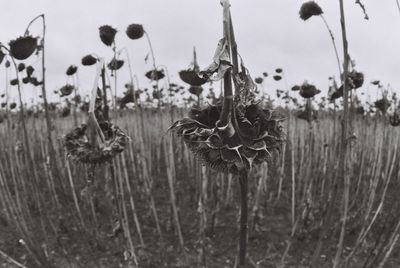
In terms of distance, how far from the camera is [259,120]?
79 cm

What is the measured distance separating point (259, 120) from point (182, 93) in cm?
516

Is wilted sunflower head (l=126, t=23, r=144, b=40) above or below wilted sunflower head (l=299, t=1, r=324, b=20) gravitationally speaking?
above

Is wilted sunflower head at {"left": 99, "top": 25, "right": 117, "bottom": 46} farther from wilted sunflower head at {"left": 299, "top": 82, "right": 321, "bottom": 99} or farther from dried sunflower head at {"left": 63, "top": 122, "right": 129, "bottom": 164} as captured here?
wilted sunflower head at {"left": 299, "top": 82, "right": 321, "bottom": 99}

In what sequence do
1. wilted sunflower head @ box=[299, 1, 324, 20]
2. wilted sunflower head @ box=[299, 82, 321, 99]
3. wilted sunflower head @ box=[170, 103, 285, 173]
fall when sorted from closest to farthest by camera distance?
1. wilted sunflower head @ box=[170, 103, 285, 173]
2. wilted sunflower head @ box=[299, 1, 324, 20]
3. wilted sunflower head @ box=[299, 82, 321, 99]

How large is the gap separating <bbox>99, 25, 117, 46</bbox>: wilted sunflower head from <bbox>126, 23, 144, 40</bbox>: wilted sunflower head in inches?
25.8

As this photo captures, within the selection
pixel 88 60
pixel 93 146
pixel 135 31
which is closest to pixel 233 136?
pixel 93 146

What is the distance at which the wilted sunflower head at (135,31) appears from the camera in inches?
101

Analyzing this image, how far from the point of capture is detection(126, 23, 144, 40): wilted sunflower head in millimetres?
2562

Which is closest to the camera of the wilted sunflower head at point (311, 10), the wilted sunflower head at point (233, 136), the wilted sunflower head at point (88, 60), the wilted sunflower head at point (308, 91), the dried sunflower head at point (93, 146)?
the wilted sunflower head at point (233, 136)

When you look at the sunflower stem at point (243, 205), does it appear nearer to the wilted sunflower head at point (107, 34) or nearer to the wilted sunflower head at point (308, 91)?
the wilted sunflower head at point (107, 34)

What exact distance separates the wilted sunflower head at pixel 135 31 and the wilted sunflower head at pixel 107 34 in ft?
2.15

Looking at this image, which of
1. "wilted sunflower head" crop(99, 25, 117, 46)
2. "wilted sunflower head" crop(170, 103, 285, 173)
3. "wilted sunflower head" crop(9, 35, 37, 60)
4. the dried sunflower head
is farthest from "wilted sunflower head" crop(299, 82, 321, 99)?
"wilted sunflower head" crop(170, 103, 285, 173)

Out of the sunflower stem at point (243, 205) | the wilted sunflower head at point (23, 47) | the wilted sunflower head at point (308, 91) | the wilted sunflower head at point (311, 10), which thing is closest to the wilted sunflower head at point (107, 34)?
the wilted sunflower head at point (23, 47)

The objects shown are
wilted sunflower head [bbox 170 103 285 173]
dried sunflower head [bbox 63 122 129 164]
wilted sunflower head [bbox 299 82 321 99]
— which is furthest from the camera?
wilted sunflower head [bbox 299 82 321 99]
